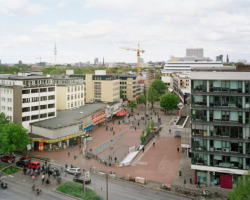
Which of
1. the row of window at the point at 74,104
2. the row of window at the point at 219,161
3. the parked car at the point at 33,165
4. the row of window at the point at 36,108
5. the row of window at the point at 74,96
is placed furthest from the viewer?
the row of window at the point at 74,104

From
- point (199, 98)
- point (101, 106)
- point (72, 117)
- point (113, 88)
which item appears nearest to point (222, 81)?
point (199, 98)

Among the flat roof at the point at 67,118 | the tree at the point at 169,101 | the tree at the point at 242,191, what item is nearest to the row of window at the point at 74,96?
the flat roof at the point at 67,118

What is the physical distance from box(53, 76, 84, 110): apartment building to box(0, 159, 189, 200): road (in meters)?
39.4

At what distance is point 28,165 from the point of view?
154 feet

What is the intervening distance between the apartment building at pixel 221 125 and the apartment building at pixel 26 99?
1524 inches

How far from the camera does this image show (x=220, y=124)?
37781mm

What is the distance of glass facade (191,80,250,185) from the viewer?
36781mm

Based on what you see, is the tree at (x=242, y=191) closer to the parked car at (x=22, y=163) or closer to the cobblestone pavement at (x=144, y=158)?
the cobblestone pavement at (x=144, y=158)

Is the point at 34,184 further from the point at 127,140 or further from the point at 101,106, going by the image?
the point at 101,106

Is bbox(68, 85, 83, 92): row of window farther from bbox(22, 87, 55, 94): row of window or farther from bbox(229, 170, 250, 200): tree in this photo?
bbox(229, 170, 250, 200): tree

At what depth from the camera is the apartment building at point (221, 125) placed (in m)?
36.8

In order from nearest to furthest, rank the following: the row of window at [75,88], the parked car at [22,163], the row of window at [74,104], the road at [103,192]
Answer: the road at [103,192] < the parked car at [22,163] < the row of window at [74,104] < the row of window at [75,88]

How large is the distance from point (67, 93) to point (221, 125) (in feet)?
174

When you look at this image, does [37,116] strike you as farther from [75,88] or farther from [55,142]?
[75,88]
